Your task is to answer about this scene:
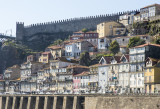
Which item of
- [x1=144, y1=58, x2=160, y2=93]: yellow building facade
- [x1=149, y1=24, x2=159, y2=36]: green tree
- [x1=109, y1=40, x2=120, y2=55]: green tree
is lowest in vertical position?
[x1=144, y1=58, x2=160, y2=93]: yellow building facade

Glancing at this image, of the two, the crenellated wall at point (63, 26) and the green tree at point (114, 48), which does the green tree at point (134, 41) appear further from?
the crenellated wall at point (63, 26)

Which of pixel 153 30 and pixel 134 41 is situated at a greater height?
pixel 153 30

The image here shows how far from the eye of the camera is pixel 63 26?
598 feet

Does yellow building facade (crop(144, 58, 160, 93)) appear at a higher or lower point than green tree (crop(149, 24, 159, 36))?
lower

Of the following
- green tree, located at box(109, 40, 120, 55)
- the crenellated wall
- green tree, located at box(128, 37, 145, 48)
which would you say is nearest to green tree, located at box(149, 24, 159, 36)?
green tree, located at box(128, 37, 145, 48)

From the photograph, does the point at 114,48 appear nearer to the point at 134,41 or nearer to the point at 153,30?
the point at 134,41

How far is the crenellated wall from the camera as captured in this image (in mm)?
167825

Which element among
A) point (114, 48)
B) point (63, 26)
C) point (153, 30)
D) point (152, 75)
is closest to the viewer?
point (152, 75)

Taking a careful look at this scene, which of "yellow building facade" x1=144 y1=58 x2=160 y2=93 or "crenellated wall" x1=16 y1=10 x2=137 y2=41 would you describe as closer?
"yellow building facade" x1=144 y1=58 x2=160 y2=93

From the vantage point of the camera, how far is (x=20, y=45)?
177625 millimetres

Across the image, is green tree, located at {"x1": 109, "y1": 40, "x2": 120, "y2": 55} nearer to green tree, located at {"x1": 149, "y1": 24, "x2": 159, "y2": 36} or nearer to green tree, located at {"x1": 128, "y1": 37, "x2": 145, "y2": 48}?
green tree, located at {"x1": 128, "y1": 37, "x2": 145, "y2": 48}

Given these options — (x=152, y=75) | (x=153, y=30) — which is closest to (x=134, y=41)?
(x=153, y=30)

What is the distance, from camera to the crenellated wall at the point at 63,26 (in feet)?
551

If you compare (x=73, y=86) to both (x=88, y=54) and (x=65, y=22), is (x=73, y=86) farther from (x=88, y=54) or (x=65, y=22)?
(x=65, y=22)
